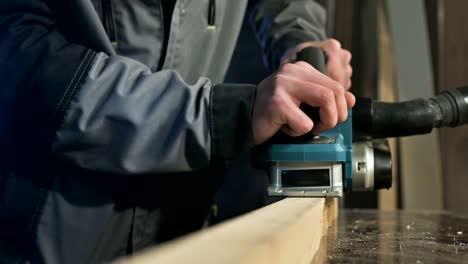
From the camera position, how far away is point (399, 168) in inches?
75.7

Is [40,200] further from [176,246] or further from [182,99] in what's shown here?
[176,246]

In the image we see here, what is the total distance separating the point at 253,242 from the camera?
1.19 ft

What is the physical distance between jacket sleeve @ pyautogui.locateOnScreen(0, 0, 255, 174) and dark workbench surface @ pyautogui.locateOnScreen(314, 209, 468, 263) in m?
0.21

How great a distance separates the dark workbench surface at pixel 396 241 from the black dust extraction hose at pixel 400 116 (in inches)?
6.6

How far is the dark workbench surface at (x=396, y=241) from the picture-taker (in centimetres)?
60

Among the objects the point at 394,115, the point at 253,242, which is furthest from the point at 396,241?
the point at 253,242

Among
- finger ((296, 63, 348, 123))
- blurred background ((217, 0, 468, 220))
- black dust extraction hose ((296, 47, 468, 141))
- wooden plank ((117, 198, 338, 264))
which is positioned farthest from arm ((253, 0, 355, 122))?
blurred background ((217, 0, 468, 220))

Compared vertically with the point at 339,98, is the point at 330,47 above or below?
above

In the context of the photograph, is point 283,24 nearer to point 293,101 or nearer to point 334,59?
point 334,59

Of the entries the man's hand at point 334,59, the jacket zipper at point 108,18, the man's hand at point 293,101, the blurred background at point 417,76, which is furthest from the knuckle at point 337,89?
the blurred background at point 417,76

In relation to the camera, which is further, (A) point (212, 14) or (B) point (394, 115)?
(A) point (212, 14)

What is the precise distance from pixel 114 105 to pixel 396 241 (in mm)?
437

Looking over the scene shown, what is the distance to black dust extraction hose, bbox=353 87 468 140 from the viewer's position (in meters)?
0.91

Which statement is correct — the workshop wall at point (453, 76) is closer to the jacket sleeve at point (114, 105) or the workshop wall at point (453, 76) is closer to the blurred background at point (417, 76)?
the blurred background at point (417, 76)
